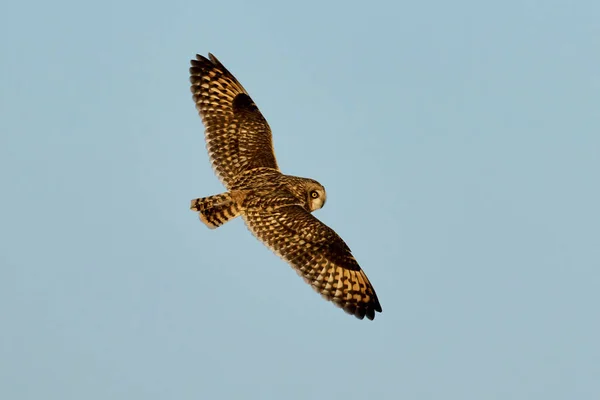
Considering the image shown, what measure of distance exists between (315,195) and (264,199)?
1.64 meters

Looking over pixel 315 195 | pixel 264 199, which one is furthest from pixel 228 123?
pixel 264 199

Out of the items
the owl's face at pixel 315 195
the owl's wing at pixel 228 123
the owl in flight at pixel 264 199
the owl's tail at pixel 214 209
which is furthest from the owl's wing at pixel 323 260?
the owl's wing at pixel 228 123

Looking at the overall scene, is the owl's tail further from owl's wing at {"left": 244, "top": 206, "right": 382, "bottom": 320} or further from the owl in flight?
owl's wing at {"left": 244, "top": 206, "right": 382, "bottom": 320}

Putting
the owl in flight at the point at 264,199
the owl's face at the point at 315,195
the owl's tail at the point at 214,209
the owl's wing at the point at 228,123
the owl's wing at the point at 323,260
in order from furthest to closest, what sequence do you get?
the owl's wing at the point at 228,123 → the owl's face at the point at 315,195 → the owl's tail at the point at 214,209 → the owl in flight at the point at 264,199 → the owl's wing at the point at 323,260

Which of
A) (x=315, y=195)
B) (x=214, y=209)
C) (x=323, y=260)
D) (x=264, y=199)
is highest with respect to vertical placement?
(x=315, y=195)

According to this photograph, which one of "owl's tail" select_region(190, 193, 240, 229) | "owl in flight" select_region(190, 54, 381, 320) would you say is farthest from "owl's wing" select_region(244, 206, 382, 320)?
"owl's tail" select_region(190, 193, 240, 229)

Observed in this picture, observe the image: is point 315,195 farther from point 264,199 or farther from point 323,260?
point 323,260

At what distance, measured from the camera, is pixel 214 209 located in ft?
80.9

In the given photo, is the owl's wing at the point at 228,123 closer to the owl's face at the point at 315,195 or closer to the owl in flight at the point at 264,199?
the owl in flight at the point at 264,199

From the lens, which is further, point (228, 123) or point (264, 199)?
point (228, 123)

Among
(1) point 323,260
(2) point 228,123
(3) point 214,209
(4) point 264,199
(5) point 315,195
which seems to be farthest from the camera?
(2) point 228,123

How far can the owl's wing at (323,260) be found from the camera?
77.9 feet

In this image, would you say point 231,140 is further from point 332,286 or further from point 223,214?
point 332,286

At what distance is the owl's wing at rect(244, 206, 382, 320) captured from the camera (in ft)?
77.9
